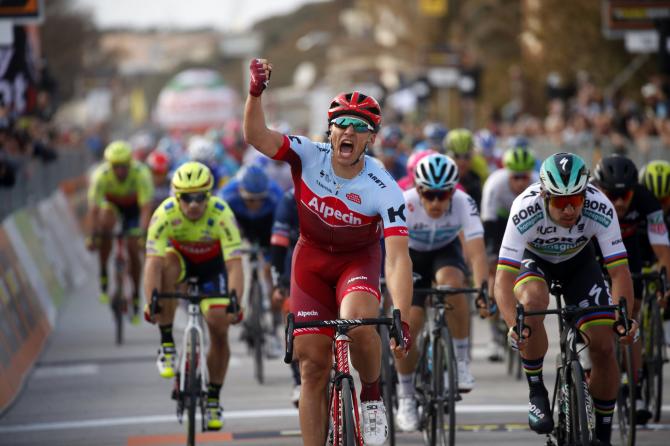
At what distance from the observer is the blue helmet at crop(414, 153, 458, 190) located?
10.6m

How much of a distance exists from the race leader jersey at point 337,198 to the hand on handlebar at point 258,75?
1.69ft

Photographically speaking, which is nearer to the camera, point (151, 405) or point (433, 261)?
point (433, 261)

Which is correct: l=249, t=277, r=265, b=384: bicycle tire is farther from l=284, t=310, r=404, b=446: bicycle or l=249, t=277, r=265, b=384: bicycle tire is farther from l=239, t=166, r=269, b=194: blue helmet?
l=284, t=310, r=404, b=446: bicycle

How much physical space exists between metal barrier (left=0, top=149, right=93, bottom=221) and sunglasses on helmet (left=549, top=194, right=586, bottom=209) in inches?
386

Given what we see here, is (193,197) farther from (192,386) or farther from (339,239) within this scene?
Result: (339,239)

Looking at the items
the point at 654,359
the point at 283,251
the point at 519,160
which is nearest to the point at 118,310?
the point at 283,251

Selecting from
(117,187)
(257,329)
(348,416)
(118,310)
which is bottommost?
(118,310)

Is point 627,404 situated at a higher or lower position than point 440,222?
lower

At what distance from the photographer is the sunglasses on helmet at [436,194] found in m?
10.8

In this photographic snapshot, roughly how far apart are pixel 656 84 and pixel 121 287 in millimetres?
8580

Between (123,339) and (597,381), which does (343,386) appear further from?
(123,339)

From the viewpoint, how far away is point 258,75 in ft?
25.9

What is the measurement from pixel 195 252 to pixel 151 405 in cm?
195

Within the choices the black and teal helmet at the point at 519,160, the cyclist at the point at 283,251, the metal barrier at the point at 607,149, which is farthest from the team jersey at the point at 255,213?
the metal barrier at the point at 607,149
